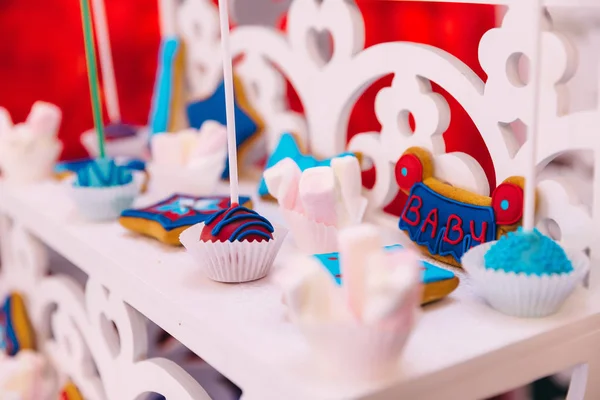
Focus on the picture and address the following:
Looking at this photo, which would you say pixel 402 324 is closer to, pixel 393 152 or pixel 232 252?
pixel 232 252

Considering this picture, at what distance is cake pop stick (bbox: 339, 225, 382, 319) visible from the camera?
0.54 meters

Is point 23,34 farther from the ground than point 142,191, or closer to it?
farther from the ground

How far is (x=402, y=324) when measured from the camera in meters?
0.51

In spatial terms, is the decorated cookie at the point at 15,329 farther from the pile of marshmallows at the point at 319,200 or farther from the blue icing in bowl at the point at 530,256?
the blue icing in bowl at the point at 530,256

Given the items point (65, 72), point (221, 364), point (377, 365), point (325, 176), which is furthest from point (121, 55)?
point (377, 365)

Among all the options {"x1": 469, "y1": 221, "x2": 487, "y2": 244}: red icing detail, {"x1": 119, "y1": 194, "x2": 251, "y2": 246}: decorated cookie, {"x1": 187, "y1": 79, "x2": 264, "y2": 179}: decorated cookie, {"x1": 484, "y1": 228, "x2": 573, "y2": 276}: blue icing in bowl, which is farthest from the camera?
{"x1": 187, "y1": 79, "x2": 264, "y2": 179}: decorated cookie

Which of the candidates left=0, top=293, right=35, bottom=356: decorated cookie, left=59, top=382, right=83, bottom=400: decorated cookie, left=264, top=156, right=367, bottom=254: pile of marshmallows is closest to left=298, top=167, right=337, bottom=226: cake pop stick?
left=264, top=156, right=367, bottom=254: pile of marshmallows

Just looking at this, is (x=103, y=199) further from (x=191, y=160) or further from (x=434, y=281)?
(x=434, y=281)

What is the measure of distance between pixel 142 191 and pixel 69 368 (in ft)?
0.84

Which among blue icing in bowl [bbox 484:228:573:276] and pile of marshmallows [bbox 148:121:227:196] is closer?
blue icing in bowl [bbox 484:228:573:276]

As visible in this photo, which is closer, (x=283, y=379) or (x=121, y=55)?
(x=283, y=379)

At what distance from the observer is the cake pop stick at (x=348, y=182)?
76cm

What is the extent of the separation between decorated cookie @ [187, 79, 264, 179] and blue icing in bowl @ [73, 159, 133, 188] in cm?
18

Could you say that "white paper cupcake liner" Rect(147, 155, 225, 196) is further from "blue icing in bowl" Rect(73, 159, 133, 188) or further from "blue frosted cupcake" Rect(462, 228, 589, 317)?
"blue frosted cupcake" Rect(462, 228, 589, 317)
